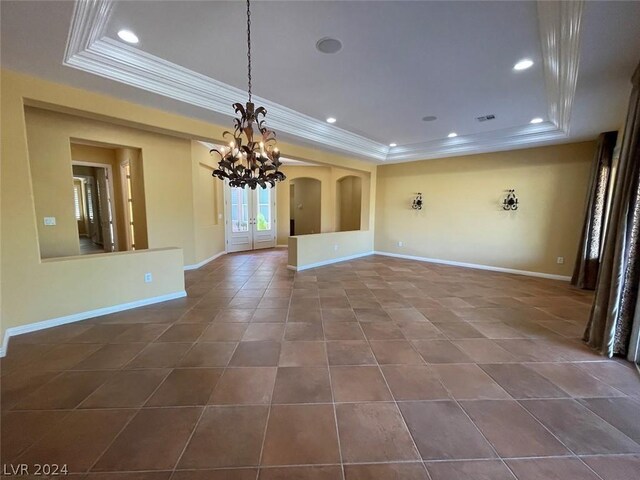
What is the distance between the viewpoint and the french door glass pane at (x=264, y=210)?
897cm

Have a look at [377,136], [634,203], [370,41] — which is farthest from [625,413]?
[377,136]

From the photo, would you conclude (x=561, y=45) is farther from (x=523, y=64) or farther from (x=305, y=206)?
(x=305, y=206)

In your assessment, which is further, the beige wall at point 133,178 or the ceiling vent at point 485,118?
the ceiling vent at point 485,118

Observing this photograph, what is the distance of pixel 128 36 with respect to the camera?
2.53 metres

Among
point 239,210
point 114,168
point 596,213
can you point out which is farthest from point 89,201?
point 596,213

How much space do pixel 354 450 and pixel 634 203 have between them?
3274 millimetres

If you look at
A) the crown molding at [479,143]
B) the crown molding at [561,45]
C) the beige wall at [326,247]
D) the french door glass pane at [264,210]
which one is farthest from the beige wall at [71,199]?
the crown molding at [561,45]

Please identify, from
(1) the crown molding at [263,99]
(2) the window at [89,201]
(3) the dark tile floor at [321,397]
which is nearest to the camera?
(3) the dark tile floor at [321,397]

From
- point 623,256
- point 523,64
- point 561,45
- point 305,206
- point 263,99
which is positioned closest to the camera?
point 561,45

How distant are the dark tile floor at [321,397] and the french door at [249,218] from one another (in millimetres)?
4749

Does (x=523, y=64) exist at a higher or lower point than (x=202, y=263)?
higher

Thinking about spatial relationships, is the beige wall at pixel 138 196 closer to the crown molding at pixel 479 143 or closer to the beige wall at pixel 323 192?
the beige wall at pixel 323 192

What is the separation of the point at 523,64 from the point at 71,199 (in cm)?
Result: 670

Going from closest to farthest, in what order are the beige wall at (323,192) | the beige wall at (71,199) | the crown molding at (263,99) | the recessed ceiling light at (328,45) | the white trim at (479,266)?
the crown molding at (263,99) → the recessed ceiling light at (328,45) → the beige wall at (71,199) → the white trim at (479,266) → the beige wall at (323,192)
